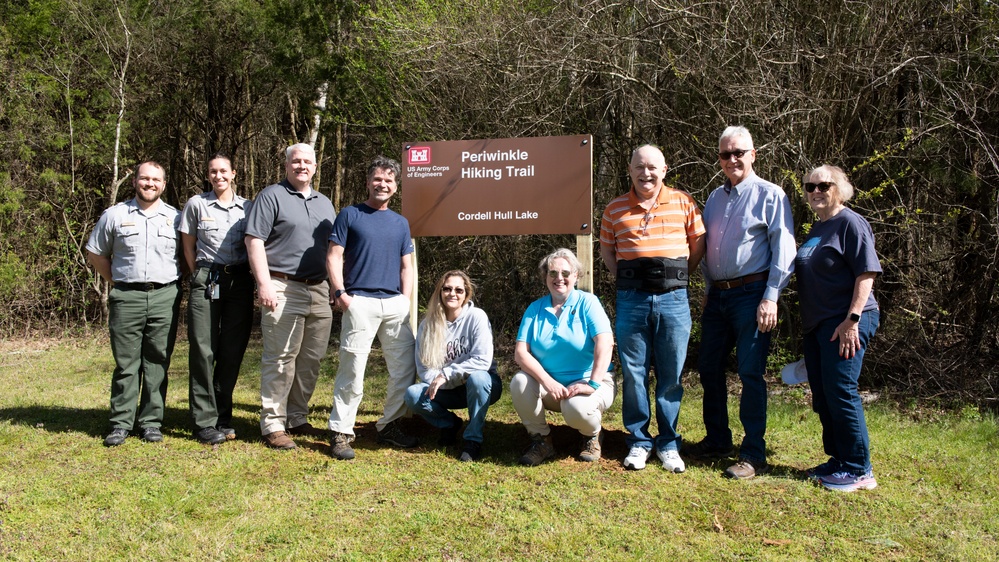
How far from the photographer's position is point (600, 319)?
168 inches

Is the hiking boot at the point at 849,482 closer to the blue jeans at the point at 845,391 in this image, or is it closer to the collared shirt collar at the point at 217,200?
the blue jeans at the point at 845,391

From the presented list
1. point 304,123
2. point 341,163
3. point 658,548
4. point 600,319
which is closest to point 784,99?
point 600,319

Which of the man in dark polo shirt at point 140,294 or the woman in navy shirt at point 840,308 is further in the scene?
the man in dark polo shirt at point 140,294

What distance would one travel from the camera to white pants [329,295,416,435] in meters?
4.46

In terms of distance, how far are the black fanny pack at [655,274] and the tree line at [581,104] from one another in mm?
2391

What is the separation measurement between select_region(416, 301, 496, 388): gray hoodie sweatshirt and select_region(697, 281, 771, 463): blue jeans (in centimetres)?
137

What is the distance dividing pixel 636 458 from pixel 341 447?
1.83m

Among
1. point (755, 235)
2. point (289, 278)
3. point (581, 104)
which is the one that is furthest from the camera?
point (581, 104)

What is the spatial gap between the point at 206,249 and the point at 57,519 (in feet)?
6.03

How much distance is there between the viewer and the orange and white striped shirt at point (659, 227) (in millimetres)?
4105

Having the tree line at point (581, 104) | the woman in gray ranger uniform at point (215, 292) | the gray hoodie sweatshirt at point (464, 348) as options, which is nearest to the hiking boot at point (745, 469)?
the gray hoodie sweatshirt at point (464, 348)

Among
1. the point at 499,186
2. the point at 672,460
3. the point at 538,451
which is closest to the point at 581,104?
the point at 499,186

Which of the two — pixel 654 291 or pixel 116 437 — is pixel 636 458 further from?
pixel 116 437

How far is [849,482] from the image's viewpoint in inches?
150
